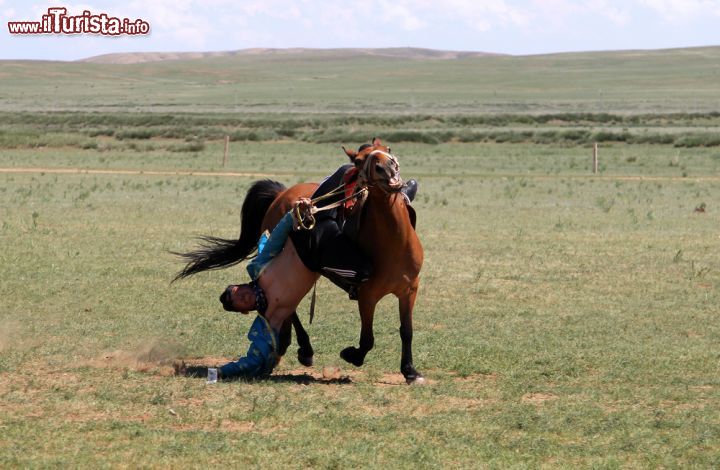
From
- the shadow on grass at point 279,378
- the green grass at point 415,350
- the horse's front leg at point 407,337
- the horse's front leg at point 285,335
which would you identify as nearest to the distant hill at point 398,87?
the green grass at point 415,350

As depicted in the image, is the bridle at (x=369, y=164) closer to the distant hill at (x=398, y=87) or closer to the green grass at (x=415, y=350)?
the green grass at (x=415, y=350)

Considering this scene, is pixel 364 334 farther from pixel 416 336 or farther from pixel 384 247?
pixel 416 336

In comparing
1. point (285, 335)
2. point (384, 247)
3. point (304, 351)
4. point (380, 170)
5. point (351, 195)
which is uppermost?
point (380, 170)

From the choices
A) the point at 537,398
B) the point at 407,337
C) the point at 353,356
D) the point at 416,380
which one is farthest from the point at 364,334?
the point at 537,398

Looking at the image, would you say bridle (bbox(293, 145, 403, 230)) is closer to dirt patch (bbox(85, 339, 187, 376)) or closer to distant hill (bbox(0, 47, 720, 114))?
dirt patch (bbox(85, 339, 187, 376))

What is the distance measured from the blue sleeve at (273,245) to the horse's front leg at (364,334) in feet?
2.76

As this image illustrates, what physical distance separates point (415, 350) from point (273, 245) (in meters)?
2.02

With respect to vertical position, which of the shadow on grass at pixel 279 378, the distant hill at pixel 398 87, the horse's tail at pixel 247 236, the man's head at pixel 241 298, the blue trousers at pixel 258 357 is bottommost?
the shadow on grass at pixel 279 378

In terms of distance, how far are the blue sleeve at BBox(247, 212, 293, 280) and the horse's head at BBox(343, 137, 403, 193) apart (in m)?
0.88

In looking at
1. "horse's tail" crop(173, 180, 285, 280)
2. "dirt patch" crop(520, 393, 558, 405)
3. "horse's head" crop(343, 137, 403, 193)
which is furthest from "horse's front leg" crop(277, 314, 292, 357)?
"dirt patch" crop(520, 393, 558, 405)

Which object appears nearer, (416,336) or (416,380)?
(416,380)

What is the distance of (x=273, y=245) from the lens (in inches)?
356

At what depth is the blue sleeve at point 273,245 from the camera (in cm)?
892

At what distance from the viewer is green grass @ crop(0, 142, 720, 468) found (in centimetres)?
682
